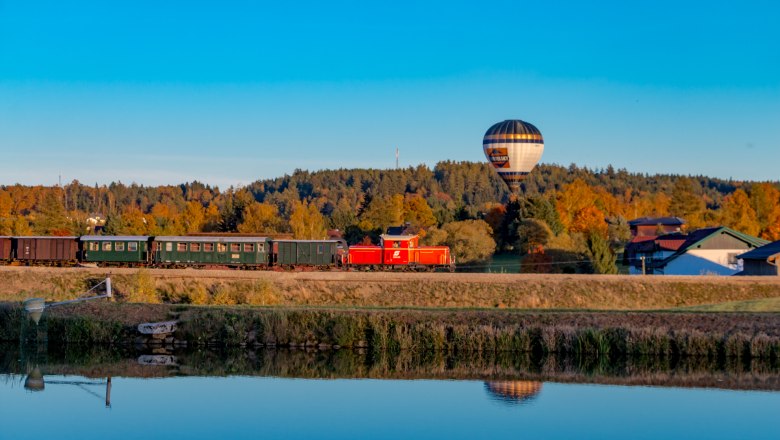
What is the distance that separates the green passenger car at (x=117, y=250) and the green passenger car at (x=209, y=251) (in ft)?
2.85

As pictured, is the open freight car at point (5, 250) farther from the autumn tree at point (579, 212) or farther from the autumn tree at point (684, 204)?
the autumn tree at point (684, 204)

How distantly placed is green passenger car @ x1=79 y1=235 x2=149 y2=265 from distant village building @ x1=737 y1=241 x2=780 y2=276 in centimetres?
3565

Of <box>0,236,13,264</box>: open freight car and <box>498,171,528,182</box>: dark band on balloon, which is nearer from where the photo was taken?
<box>0,236,13,264</box>: open freight car

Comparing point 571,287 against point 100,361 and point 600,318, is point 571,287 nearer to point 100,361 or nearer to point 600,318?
point 600,318

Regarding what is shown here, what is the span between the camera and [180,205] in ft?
623

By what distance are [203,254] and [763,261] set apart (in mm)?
32587

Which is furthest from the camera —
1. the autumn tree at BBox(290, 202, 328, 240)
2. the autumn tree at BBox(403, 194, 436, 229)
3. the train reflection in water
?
the autumn tree at BBox(403, 194, 436, 229)

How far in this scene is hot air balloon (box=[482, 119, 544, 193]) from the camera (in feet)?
293

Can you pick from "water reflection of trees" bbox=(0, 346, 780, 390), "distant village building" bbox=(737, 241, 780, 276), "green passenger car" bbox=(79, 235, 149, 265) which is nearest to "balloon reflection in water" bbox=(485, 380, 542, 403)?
"water reflection of trees" bbox=(0, 346, 780, 390)

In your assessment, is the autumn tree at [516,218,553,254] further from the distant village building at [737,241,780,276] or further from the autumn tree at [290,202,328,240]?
the distant village building at [737,241,780,276]

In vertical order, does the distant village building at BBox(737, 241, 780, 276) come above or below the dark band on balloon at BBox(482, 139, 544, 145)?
below

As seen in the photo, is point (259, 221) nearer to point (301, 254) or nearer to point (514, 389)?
point (301, 254)

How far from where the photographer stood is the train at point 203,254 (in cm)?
5647

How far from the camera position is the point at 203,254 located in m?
56.5
